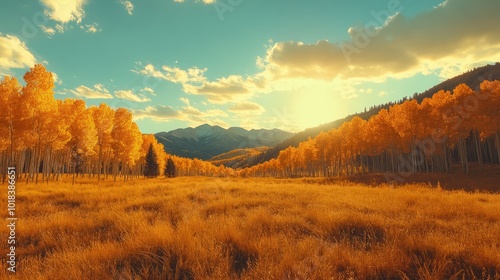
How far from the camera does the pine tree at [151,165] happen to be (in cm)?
6222

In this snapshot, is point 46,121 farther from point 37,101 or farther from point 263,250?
point 263,250

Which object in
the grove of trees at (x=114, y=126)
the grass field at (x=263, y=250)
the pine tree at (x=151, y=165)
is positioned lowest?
the grass field at (x=263, y=250)

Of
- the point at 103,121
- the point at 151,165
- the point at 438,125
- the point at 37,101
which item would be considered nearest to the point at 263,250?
the point at 37,101

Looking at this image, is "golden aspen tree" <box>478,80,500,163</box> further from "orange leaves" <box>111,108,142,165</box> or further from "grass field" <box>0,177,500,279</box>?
"orange leaves" <box>111,108,142,165</box>

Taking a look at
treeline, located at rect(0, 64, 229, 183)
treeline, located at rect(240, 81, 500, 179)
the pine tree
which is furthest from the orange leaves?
treeline, located at rect(240, 81, 500, 179)

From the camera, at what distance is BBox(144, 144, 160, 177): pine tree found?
204ft

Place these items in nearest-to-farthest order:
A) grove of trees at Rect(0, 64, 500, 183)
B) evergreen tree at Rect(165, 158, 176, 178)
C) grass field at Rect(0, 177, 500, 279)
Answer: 1. grass field at Rect(0, 177, 500, 279)
2. grove of trees at Rect(0, 64, 500, 183)
3. evergreen tree at Rect(165, 158, 176, 178)

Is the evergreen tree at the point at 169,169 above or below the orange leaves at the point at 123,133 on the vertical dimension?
below

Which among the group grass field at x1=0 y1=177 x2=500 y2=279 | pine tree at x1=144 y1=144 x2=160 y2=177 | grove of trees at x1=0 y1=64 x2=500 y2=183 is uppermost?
grove of trees at x1=0 y1=64 x2=500 y2=183

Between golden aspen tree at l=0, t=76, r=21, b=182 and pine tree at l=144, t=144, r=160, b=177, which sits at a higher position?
golden aspen tree at l=0, t=76, r=21, b=182

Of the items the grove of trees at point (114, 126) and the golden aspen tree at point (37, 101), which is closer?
the golden aspen tree at point (37, 101)

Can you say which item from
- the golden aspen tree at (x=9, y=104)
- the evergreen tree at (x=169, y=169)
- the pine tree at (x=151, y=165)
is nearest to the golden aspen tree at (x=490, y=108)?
the golden aspen tree at (x=9, y=104)

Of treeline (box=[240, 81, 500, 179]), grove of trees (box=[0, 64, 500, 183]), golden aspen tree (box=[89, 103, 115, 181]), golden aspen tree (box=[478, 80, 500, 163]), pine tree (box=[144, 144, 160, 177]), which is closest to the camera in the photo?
grove of trees (box=[0, 64, 500, 183])

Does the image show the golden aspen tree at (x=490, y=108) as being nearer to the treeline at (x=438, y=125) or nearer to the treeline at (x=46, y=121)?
the treeline at (x=438, y=125)
